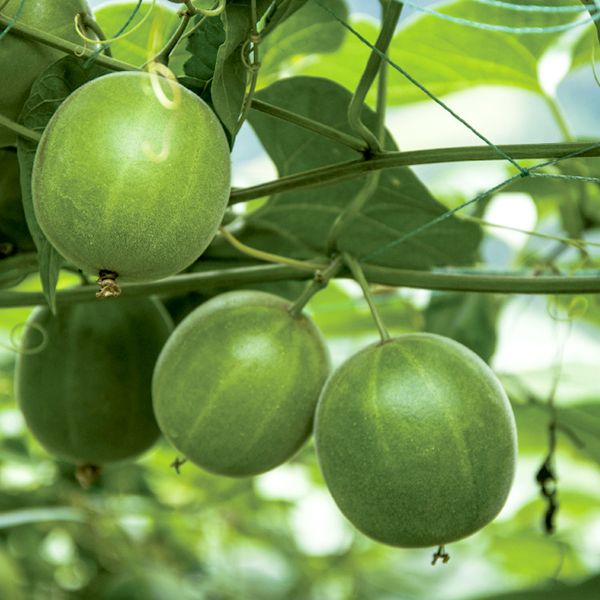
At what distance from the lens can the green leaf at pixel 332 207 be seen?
30.8 inches

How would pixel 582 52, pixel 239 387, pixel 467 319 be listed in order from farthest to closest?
pixel 582 52, pixel 467 319, pixel 239 387

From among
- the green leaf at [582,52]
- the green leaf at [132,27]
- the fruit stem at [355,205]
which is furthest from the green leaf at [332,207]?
the green leaf at [582,52]

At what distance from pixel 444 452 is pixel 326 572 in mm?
1792

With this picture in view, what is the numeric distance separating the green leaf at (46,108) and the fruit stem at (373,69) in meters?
0.22

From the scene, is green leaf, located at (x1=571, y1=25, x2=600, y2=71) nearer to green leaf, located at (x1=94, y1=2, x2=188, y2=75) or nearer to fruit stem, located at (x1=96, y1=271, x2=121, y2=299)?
green leaf, located at (x1=94, y1=2, x2=188, y2=75)

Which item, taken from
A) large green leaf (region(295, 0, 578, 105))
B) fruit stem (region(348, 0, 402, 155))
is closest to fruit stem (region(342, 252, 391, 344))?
fruit stem (region(348, 0, 402, 155))

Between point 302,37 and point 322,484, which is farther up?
point 302,37

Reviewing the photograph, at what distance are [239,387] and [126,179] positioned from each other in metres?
0.28

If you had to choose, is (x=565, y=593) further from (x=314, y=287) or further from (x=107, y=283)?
(x=107, y=283)

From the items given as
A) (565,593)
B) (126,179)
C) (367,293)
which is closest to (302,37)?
(367,293)

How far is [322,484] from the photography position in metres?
2.21

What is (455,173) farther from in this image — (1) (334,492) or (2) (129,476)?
(1) (334,492)

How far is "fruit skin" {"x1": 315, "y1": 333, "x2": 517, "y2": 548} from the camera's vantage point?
598mm

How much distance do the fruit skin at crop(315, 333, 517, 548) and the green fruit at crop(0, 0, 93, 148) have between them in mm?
376
